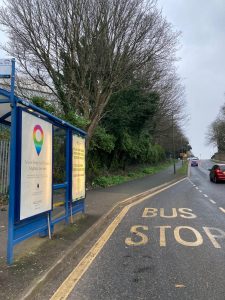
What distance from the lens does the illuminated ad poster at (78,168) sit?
33.7 feet

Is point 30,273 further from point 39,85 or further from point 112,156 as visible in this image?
point 112,156

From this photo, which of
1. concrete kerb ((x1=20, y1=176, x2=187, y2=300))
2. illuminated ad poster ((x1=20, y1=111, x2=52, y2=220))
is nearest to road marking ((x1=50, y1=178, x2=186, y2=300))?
concrete kerb ((x1=20, y1=176, x2=187, y2=300))

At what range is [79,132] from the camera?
10664mm

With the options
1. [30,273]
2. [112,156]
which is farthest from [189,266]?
[112,156]

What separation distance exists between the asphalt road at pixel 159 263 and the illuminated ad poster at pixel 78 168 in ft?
4.64

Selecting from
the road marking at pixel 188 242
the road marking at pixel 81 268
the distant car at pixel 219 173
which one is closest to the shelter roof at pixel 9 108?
the road marking at pixel 81 268

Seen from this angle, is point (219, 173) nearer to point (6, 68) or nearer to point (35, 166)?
point (35, 166)

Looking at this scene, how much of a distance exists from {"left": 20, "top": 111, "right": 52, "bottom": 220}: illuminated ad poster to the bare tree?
1499cm

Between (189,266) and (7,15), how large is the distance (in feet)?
62.2

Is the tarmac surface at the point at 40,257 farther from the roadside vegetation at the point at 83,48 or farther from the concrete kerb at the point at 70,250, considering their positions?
the roadside vegetation at the point at 83,48

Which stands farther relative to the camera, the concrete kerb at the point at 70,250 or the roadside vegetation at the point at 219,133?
the roadside vegetation at the point at 219,133

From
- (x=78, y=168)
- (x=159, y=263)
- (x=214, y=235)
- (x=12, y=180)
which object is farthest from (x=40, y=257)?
(x=214, y=235)

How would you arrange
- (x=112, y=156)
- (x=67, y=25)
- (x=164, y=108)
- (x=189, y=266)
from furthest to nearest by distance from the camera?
(x=164, y=108) < (x=112, y=156) < (x=67, y=25) < (x=189, y=266)

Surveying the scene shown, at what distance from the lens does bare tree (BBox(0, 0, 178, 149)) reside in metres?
21.6
